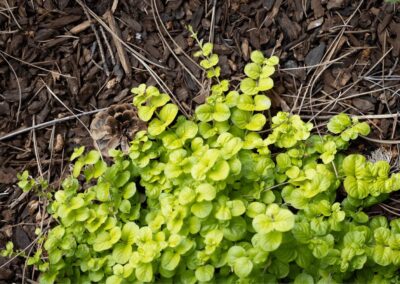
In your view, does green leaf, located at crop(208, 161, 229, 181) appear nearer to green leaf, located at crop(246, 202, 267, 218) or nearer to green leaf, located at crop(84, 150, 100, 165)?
green leaf, located at crop(246, 202, 267, 218)

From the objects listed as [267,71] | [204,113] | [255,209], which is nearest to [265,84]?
[267,71]

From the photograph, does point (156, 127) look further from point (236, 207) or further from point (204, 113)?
point (236, 207)

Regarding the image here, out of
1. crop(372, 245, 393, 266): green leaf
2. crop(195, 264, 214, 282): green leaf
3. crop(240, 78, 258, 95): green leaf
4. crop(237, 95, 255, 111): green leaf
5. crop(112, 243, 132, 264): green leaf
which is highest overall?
crop(240, 78, 258, 95): green leaf

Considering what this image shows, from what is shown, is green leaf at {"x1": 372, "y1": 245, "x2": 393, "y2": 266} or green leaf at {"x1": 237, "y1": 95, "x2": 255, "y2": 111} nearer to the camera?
green leaf at {"x1": 372, "y1": 245, "x2": 393, "y2": 266}

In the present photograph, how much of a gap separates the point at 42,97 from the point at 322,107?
4.31 ft

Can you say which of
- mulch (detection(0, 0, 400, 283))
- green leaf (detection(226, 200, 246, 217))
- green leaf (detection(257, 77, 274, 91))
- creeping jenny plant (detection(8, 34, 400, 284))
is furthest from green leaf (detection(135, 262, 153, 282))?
green leaf (detection(257, 77, 274, 91))

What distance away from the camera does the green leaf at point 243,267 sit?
1.91m

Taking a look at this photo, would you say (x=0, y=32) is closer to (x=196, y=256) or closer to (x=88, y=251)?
(x=88, y=251)

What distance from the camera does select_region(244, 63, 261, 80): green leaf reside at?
2.25 metres

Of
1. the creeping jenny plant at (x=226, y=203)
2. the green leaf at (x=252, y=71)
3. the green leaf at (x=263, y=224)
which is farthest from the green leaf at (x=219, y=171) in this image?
the green leaf at (x=252, y=71)

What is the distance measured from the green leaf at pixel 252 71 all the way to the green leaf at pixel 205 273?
815mm

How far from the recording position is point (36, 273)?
7.63 feet

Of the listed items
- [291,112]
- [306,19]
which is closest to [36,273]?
[291,112]

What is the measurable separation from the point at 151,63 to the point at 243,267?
1.07 metres
